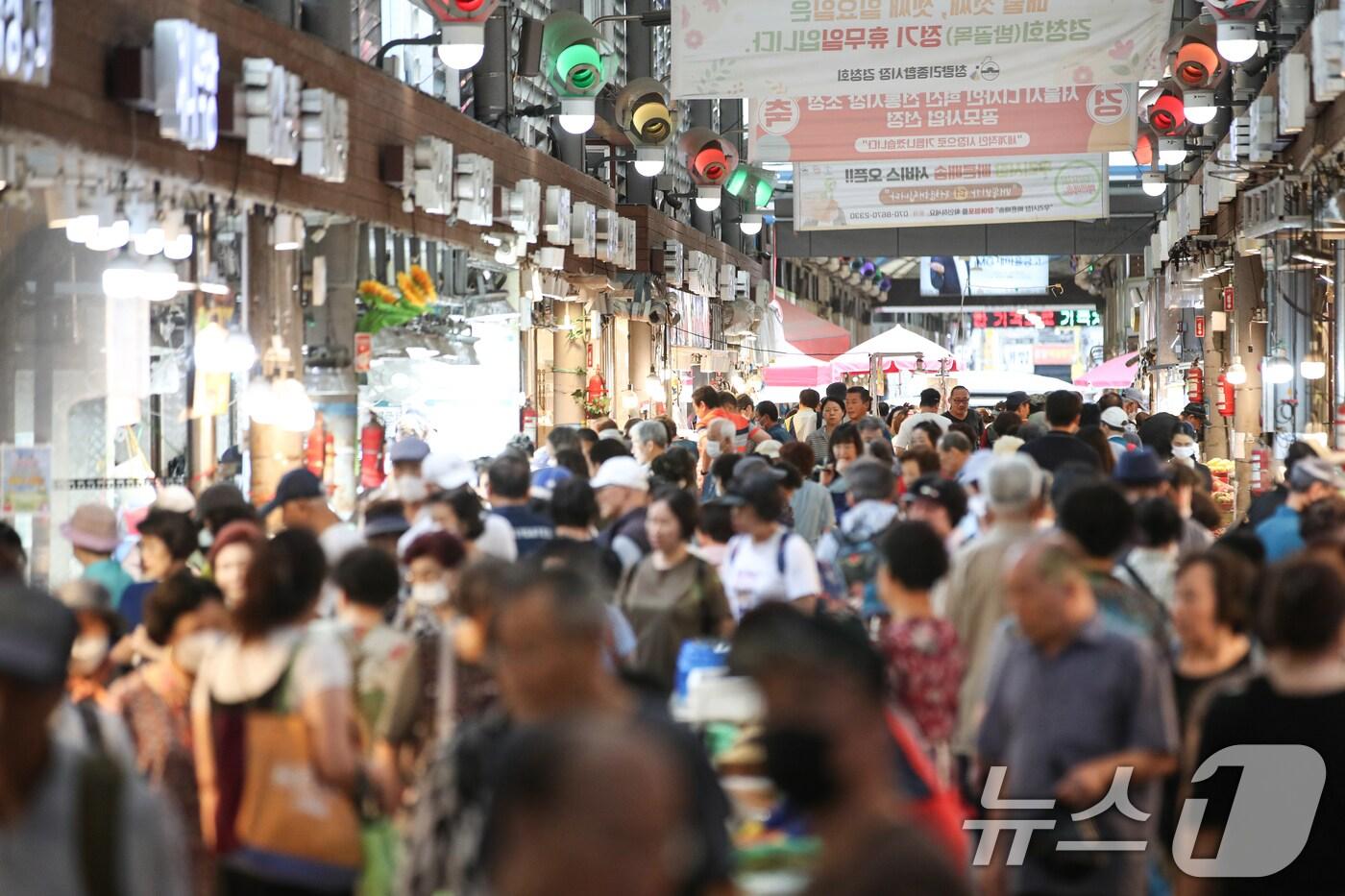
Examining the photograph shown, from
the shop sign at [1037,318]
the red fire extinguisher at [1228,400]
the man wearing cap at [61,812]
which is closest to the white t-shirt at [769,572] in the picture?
the man wearing cap at [61,812]

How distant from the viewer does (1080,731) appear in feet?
15.2

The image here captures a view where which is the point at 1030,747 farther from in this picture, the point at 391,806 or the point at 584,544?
the point at 584,544

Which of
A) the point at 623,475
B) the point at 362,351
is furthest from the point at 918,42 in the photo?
the point at 623,475

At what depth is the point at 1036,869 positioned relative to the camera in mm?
4621

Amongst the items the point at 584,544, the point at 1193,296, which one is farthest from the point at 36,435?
the point at 1193,296

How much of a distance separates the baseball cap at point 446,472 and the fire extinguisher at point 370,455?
3707 millimetres

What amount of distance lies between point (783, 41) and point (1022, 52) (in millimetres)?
1684

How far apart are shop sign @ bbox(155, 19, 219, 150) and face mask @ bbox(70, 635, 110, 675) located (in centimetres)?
370

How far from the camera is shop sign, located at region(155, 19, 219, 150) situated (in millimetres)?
8555

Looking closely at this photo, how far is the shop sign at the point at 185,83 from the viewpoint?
855 centimetres

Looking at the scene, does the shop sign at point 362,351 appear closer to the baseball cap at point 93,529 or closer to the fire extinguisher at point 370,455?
the fire extinguisher at point 370,455

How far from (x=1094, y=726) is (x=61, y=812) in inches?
99.2

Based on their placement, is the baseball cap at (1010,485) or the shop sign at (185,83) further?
the shop sign at (185,83)

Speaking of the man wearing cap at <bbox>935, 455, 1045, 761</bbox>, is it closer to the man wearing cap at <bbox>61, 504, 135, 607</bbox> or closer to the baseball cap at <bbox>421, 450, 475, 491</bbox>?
the baseball cap at <bbox>421, 450, 475, 491</bbox>
